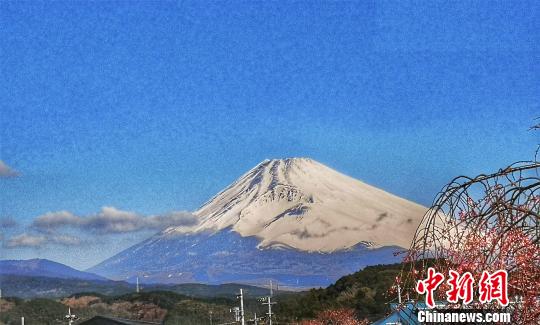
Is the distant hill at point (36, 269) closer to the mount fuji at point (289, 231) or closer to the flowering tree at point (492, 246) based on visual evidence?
the mount fuji at point (289, 231)

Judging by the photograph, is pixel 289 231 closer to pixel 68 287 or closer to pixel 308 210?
pixel 308 210

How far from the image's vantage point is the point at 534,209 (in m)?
4.33

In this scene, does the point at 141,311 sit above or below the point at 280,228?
below

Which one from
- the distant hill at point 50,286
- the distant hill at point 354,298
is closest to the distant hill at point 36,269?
the distant hill at point 50,286

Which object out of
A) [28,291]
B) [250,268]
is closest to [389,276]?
[28,291]

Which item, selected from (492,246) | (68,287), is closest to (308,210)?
(68,287)

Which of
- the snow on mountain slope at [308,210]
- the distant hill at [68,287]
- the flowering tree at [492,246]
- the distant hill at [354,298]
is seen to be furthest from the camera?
the snow on mountain slope at [308,210]

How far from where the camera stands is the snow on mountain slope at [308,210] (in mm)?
141250

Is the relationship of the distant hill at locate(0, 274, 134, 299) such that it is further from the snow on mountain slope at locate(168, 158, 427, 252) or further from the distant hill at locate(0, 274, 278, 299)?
the snow on mountain slope at locate(168, 158, 427, 252)

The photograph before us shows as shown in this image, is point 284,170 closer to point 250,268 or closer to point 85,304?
point 250,268

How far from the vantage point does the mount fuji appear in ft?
469

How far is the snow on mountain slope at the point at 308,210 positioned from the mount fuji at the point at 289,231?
0.52 feet

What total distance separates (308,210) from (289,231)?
9.26 metres

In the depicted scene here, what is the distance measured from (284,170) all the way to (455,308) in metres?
156
